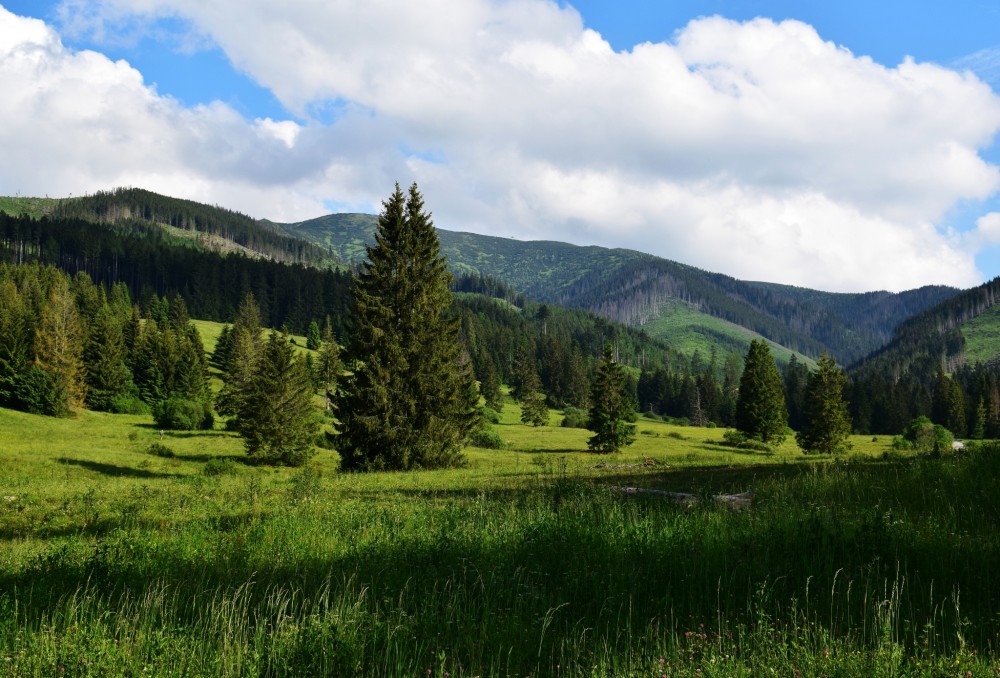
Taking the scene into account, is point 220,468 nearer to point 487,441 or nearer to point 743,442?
point 487,441

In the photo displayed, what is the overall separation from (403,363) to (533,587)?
24230 mm

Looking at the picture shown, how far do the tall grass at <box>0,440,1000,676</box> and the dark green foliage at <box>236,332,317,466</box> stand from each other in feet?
104

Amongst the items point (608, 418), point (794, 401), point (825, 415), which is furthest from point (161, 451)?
point (794, 401)

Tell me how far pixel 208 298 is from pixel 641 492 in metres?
207

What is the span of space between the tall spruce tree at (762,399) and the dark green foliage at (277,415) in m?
52.9

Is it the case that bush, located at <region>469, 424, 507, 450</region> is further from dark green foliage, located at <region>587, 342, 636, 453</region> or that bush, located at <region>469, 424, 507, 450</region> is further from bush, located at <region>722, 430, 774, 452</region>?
bush, located at <region>722, 430, 774, 452</region>

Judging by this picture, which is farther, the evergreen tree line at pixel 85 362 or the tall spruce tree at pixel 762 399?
the tall spruce tree at pixel 762 399

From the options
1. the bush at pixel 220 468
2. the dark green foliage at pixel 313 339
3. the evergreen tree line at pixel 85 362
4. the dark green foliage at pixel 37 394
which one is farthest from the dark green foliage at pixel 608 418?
the dark green foliage at pixel 313 339

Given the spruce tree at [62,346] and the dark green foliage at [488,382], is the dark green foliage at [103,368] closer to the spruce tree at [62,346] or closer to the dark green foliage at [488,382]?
the spruce tree at [62,346]

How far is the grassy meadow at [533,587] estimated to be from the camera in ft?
13.0

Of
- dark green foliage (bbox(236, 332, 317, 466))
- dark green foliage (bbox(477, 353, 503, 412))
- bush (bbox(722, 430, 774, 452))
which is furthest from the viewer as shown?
dark green foliage (bbox(477, 353, 503, 412))

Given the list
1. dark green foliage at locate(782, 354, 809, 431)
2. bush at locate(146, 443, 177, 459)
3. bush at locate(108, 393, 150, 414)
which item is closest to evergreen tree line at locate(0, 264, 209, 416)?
bush at locate(108, 393, 150, 414)

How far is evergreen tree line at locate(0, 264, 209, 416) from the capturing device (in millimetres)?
66875

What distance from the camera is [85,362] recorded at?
271 ft
